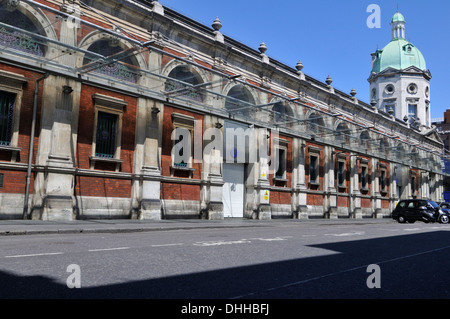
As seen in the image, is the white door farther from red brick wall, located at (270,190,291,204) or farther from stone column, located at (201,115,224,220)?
red brick wall, located at (270,190,291,204)

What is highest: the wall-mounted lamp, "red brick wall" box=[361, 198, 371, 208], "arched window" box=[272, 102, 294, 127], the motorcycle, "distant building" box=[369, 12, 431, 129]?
"distant building" box=[369, 12, 431, 129]

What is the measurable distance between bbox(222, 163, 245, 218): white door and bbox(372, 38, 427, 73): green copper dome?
51.1 metres

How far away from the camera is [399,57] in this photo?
68.3 m

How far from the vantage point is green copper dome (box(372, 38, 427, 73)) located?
6794cm

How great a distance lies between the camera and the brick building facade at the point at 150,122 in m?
Answer: 16.6

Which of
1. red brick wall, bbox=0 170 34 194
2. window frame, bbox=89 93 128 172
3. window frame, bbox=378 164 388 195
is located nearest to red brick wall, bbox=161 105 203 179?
window frame, bbox=89 93 128 172

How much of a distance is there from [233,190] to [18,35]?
15573 mm

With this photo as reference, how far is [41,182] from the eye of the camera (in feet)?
55.4

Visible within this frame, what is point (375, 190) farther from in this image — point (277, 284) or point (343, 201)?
point (277, 284)

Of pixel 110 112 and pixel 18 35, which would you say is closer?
pixel 18 35

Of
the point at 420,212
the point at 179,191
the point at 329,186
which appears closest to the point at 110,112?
the point at 179,191

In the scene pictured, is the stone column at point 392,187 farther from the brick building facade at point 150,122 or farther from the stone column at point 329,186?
the stone column at point 329,186

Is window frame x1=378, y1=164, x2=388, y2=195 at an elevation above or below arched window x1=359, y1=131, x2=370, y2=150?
below

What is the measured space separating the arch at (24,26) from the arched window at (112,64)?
1869 mm
